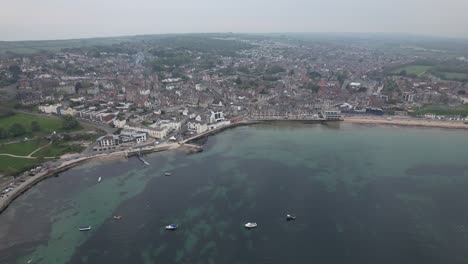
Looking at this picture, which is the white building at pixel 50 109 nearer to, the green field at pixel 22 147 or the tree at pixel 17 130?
the tree at pixel 17 130

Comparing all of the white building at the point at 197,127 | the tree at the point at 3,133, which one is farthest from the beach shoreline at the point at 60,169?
the tree at the point at 3,133

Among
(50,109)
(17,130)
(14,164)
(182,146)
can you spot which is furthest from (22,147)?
(182,146)

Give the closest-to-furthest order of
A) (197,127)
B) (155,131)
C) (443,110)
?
(155,131) → (197,127) → (443,110)

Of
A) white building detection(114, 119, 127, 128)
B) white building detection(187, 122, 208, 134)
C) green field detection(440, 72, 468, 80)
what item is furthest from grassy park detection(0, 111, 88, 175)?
green field detection(440, 72, 468, 80)

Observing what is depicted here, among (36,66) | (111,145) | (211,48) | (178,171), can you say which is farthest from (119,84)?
(211,48)

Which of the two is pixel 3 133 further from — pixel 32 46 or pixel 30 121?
pixel 32 46

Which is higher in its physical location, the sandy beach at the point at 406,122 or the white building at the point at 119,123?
the white building at the point at 119,123

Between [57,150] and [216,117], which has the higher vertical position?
[216,117]
